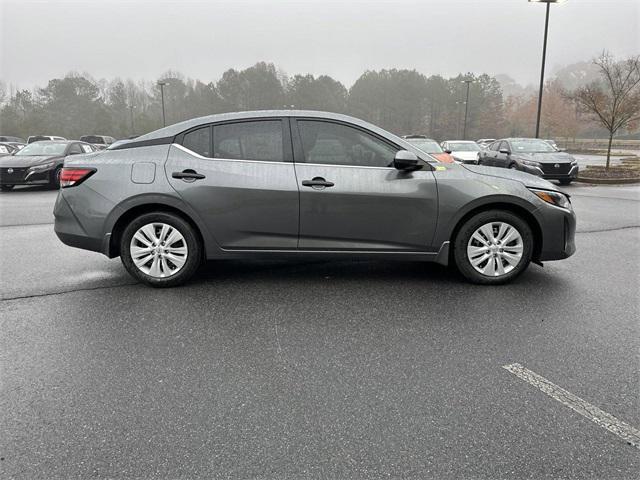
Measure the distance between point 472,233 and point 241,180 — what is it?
2.30m

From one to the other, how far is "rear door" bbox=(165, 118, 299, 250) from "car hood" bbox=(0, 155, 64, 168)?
460 inches

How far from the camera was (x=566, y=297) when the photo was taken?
14.2 ft

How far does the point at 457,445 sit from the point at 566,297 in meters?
2.68

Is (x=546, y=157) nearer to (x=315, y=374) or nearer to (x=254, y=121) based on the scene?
(x=254, y=121)

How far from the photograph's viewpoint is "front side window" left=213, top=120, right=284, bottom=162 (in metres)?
4.50

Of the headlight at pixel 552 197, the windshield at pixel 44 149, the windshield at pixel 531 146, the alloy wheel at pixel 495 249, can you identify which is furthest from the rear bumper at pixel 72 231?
the windshield at pixel 531 146

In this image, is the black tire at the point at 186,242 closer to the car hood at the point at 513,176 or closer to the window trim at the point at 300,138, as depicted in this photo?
the window trim at the point at 300,138

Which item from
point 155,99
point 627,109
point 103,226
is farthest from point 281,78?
point 103,226

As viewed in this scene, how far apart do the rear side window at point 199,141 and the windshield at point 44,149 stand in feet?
40.3

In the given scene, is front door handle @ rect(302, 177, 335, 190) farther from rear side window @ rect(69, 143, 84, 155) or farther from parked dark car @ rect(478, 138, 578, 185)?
rear side window @ rect(69, 143, 84, 155)

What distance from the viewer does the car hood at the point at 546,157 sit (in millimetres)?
14789

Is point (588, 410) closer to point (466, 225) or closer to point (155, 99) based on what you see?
point (466, 225)

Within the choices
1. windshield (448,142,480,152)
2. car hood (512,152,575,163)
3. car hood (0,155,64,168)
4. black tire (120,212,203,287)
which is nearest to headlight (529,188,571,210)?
black tire (120,212,203,287)

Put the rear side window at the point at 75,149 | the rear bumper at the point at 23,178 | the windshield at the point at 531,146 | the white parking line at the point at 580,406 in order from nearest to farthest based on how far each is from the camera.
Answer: the white parking line at the point at 580,406, the rear bumper at the point at 23,178, the rear side window at the point at 75,149, the windshield at the point at 531,146
